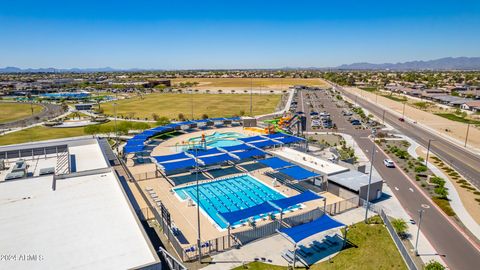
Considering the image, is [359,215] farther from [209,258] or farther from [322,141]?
[322,141]

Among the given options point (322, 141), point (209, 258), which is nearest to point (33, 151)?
point (209, 258)

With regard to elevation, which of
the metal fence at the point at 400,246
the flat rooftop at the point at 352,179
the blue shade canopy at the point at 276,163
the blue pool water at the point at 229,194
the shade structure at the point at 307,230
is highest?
the blue shade canopy at the point at 276,163

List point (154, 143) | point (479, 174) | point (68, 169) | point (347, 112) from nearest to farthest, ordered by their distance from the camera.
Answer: point (68, 169) < point (479, 174) < point (154, 143) < point (347, 112)

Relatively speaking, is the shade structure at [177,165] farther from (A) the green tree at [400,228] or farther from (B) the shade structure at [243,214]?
(A) the green tree at [400,228]

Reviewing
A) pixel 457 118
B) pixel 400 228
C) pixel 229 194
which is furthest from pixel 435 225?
pixel 457 118

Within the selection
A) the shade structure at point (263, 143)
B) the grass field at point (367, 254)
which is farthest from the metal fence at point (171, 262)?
the shade structure at point (263, 143)

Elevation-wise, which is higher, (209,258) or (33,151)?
(33,151)
